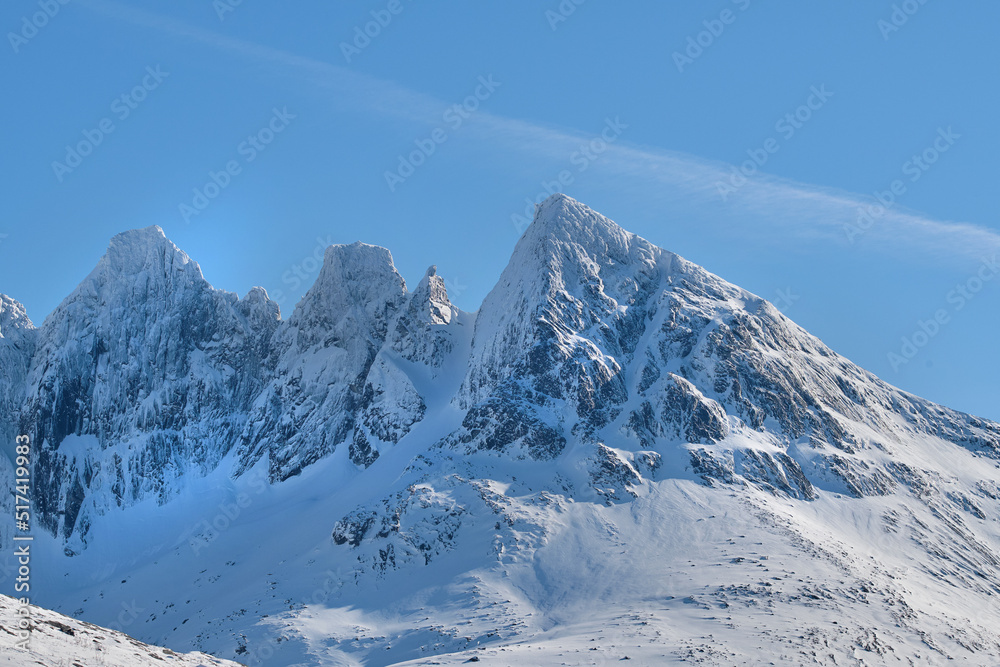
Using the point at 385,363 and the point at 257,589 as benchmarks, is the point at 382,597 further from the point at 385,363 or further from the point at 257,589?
the point at 385,363

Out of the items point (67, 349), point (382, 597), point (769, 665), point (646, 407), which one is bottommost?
point (769, 665)

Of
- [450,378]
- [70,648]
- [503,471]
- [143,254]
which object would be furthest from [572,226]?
[70,648]

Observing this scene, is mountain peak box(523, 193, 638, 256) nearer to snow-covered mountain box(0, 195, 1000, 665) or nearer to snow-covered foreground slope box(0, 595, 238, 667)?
snow-covered mountain box(0, 195, 1000, 665)

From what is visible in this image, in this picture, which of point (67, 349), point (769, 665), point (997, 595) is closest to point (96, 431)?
point (67, 349)

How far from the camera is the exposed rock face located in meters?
131

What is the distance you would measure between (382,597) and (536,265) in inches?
2679

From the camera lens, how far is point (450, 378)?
543 ft

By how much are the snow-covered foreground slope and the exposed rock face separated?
78306 mm

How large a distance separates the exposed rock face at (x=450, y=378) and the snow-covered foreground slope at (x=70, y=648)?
257ft

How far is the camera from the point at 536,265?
15525cm

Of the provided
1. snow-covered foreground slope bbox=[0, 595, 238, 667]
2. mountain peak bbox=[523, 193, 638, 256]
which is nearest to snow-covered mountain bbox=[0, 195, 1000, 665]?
mountain peak bbox=[523, 193, 638, 256]

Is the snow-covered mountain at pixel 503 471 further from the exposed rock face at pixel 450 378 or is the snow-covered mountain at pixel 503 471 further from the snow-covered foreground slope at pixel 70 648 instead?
the snow-covered foreground slope at pixel 70 648

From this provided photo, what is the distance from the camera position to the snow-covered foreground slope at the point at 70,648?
42.3m

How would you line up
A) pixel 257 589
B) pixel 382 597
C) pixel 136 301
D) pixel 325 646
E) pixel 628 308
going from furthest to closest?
pixel 136 301
pixel 628 308
pixel 257 589
pixel 382 597
pixel 325 646
